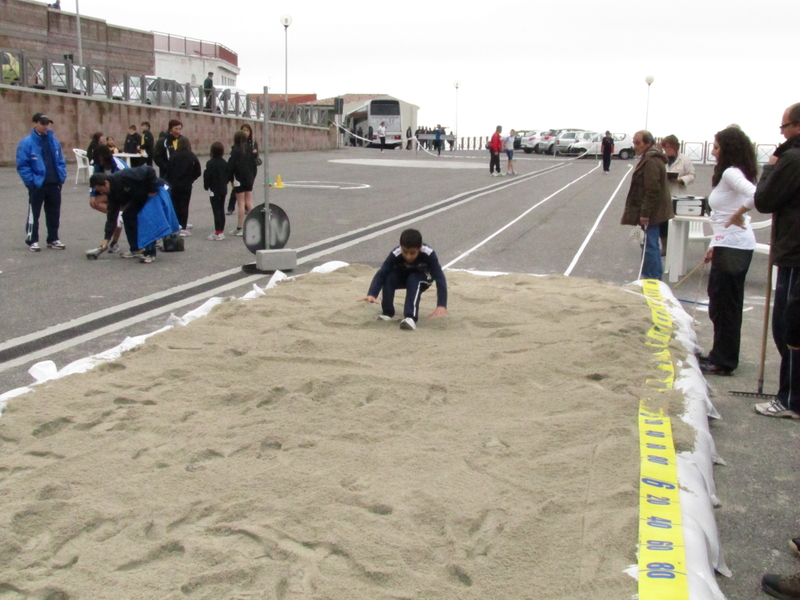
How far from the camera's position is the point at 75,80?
28.1 meters

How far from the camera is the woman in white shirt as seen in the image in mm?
6070

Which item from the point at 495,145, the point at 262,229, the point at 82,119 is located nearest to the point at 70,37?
the point at 82,119

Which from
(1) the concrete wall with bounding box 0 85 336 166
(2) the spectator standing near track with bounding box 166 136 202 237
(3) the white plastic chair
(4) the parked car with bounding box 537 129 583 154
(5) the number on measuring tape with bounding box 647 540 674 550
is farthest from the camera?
(4) the parked car with bounding box 537 129 583 154

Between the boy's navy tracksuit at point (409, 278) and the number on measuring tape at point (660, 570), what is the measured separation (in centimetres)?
380

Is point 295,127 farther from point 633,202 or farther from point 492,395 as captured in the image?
point 492,395

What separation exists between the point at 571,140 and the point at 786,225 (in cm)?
4700

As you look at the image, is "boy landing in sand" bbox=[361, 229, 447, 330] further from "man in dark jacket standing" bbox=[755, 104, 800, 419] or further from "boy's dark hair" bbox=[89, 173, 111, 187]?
"boy's dark hair" bbox=[89, 173, 111, 187]

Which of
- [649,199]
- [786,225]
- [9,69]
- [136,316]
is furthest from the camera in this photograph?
[9,69]

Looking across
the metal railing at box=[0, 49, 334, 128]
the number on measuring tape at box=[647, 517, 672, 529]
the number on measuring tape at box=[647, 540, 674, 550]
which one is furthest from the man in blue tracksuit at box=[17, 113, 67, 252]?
the metal railing at box=[0, 49, 334, 128]

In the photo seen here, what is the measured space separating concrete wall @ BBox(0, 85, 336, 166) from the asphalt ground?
9.41 feet

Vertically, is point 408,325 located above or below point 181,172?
below

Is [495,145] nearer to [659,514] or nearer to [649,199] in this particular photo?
[649,199]

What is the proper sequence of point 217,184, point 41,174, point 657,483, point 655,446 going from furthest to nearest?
point 217,184 < point 41,174 < point 655,446 < point 657,483

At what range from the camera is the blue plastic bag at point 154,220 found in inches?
410
